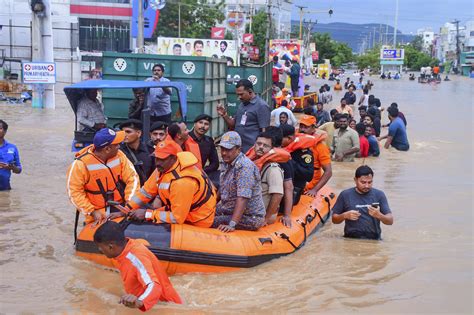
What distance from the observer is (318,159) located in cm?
903

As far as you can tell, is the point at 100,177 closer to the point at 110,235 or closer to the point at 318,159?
the point at 110,235

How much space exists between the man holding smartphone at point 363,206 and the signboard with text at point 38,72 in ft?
62.4

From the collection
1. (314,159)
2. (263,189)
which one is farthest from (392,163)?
(263,189)

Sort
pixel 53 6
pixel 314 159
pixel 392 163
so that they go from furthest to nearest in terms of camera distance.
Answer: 1. pixel 53 6
2. pixel 392 163
3. pixel 314 159

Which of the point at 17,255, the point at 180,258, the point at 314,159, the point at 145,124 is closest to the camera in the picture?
the point at 180,258

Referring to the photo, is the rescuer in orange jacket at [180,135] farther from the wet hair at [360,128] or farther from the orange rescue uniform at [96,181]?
the wet hair at [360,128]

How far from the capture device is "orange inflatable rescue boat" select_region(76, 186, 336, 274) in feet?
21.6

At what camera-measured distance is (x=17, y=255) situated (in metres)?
7.50

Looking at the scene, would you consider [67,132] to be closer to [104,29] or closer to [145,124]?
[145,124]

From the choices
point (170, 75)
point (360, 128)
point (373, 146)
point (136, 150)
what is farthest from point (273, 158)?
point (373, 146)

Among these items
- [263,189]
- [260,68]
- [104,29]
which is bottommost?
[263,189]

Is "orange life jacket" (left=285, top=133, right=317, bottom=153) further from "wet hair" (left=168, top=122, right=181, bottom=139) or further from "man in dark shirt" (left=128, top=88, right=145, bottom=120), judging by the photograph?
"man in dark shirt" (left=128, top=88, right=145, bottom=120)

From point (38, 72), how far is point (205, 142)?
17245 millimetres

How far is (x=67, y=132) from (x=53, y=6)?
30.8 metres
